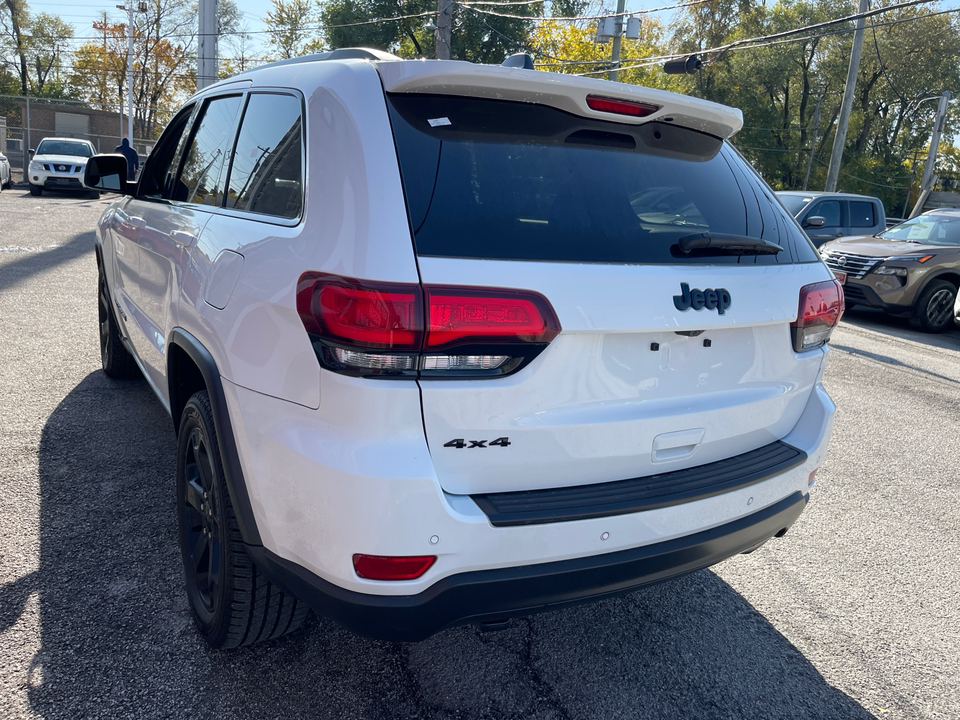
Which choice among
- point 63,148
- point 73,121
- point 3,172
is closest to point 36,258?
point 3,172

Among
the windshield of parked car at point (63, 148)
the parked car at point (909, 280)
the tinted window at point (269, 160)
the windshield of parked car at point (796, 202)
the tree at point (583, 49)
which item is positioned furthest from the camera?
the tree at point (583, 49)

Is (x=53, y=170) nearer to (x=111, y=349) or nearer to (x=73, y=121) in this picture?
(x=111, y=349)

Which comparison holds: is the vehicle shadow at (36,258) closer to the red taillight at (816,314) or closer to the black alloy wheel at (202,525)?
the black alloy wheel at (202,525)

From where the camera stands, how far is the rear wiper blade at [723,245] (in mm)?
2309

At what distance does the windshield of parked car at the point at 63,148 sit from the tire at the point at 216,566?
24.9 meters

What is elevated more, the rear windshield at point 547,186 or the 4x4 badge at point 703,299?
the rear windshield at point 547,186

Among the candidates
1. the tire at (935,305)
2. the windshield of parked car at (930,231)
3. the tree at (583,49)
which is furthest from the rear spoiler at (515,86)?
the tree at (583,49)

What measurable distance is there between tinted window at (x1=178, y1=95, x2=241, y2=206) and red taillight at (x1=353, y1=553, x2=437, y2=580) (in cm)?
155

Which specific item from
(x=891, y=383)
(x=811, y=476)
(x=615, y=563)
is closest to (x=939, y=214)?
(x=891, y=383)

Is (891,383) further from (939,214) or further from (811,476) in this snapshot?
(939,214)

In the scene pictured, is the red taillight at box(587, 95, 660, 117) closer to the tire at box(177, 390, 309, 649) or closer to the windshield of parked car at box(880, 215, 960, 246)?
the tire at box(177, 390, 309, 649)

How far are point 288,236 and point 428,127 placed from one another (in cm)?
48

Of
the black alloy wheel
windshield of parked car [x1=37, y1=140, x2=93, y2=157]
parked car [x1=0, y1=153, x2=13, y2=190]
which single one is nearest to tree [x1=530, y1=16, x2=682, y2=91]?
windshield of parked car [x1=37, y1=140, x2=93, y2=157]

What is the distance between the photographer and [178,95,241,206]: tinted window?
3035mm
